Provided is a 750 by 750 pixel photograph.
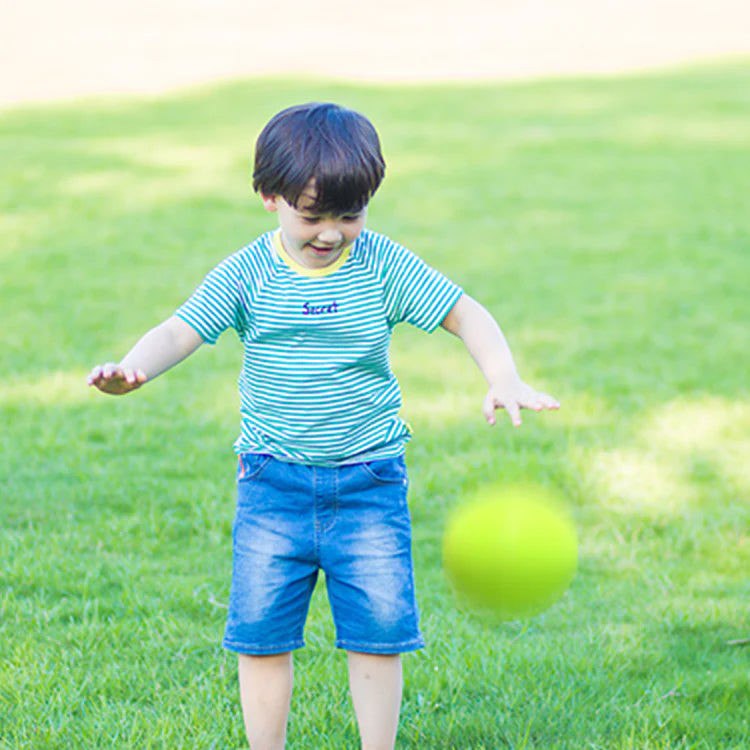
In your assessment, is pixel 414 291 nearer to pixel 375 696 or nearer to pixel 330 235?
pixel 330 235

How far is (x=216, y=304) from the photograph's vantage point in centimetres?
270

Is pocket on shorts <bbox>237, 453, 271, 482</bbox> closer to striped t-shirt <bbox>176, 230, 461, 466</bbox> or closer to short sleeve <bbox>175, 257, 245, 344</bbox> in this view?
striped t-shirt <bbox>176, 230, 461, 466</bbox>

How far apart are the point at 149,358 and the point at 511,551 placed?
1.85 meters

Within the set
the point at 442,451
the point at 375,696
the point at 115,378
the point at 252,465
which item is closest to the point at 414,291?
the point at 252,465

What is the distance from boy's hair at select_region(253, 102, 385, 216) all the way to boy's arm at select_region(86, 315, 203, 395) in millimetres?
379

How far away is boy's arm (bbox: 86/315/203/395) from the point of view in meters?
2.49

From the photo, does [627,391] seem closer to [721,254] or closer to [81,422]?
[81,422]

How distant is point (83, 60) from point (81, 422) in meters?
16.6

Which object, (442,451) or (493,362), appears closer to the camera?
(493,362)

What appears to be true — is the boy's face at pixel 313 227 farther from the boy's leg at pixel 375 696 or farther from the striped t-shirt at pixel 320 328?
the boy's leg at pixel 375 696

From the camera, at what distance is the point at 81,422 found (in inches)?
220

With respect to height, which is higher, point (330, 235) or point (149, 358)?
point (330, 235)

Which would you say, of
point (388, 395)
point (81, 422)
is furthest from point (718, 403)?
point (388, 395)

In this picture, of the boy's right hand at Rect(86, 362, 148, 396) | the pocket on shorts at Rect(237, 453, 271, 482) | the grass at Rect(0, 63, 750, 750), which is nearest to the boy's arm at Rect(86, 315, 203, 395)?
the boy's right hand at Rect(86, 362, 148, 396)
